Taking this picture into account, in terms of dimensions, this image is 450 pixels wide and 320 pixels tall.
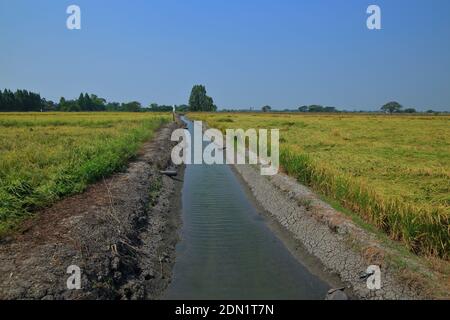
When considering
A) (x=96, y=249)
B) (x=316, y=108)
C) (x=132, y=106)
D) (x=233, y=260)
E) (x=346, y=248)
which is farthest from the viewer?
(x=316, y=108)

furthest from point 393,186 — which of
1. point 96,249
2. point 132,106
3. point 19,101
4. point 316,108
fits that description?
point 316,108

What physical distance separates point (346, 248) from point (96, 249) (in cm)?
442

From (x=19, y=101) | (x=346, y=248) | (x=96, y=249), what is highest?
(x=19, y=101)

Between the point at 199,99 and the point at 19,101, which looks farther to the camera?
the point at 199,99

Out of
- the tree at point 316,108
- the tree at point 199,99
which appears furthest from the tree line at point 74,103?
the tree at point 316,108

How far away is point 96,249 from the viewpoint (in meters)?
5.70

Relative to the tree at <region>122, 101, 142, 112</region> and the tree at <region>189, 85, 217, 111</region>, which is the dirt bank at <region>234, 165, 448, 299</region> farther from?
the tree at <region>122, 101, 142, 112</region>

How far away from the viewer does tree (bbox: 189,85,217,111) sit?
116 meters

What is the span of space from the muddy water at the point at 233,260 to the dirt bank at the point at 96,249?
0.36m

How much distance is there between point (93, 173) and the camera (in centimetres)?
1009

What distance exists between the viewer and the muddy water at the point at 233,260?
220 inches

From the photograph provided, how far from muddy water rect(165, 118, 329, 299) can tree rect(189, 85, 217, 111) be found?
10721 cm

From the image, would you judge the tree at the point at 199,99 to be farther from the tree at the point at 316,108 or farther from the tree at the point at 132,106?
the tree at the point at 316,108

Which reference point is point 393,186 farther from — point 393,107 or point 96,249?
point 393,107
